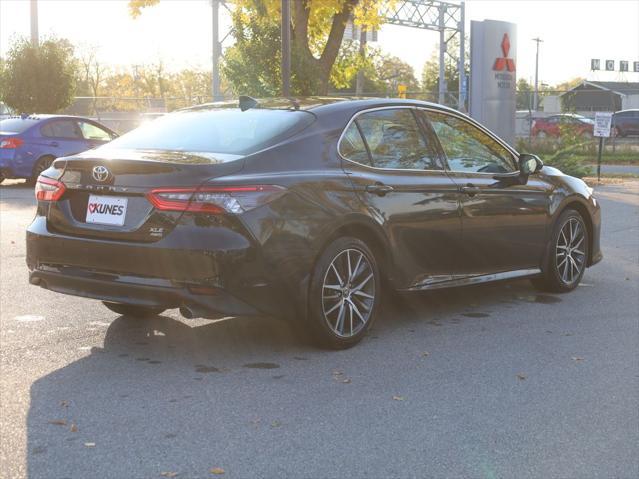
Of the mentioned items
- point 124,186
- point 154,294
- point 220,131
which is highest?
point 220,131

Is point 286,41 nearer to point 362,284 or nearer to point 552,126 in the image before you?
point 362,284

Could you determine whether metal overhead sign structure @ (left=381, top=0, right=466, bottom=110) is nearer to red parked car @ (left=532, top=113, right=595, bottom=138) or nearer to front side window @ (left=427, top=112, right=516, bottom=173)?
red parked car @ (left=532, top=113, right=595, bottom=138)

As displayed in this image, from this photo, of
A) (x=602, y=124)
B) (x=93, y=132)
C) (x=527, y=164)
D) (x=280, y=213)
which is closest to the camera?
(x=280, y=213)

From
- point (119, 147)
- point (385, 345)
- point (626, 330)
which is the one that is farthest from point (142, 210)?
point (626, 330)

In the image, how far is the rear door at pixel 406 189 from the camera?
6445 mm

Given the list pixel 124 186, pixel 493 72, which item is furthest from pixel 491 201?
pixel 493 72

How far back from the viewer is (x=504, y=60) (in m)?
22.9

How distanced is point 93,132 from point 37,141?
1507 mm

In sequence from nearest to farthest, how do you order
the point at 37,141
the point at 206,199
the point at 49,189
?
the point at 206,199 < the point at 49,189 < the point at 37,141

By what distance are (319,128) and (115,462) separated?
9.33 feet

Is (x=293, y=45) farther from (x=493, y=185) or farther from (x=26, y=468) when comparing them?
(x=26, y=468)

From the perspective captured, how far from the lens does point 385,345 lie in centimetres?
644

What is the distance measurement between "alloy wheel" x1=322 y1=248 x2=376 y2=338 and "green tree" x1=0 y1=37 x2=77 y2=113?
26170 mm

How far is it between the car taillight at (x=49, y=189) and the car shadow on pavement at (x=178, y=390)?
0.97 m
